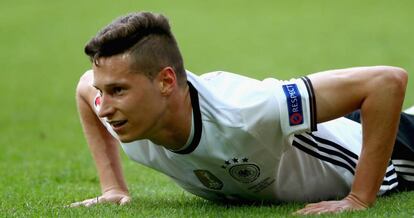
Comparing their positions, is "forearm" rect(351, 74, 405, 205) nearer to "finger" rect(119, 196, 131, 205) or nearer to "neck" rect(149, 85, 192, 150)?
"neck" rect(149, 85, 192, 150)

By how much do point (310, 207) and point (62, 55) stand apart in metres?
18.0

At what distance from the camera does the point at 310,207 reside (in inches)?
210

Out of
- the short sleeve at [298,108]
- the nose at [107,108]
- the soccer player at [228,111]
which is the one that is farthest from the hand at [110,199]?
the short sleeve at [298,108]

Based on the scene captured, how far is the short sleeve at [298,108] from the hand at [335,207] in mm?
463

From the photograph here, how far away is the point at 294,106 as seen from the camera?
5148mm

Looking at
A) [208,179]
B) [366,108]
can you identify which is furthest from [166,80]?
[366,108]

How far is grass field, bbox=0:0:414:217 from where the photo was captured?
611cm

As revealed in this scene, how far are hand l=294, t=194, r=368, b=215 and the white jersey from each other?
36 centimetres

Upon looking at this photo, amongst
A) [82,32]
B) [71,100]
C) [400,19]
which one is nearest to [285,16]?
[400,19]

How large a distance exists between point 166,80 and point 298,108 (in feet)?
2.45

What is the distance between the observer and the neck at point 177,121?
5.24 meters

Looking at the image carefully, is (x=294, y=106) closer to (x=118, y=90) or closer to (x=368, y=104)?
(x=368, y=104)

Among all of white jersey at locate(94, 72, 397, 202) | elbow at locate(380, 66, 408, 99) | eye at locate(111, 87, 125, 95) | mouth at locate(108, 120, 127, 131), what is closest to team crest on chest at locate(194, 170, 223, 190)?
white jersey at locate(94, 72, 397, 202)

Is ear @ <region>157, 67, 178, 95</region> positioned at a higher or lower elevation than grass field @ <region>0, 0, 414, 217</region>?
higher
